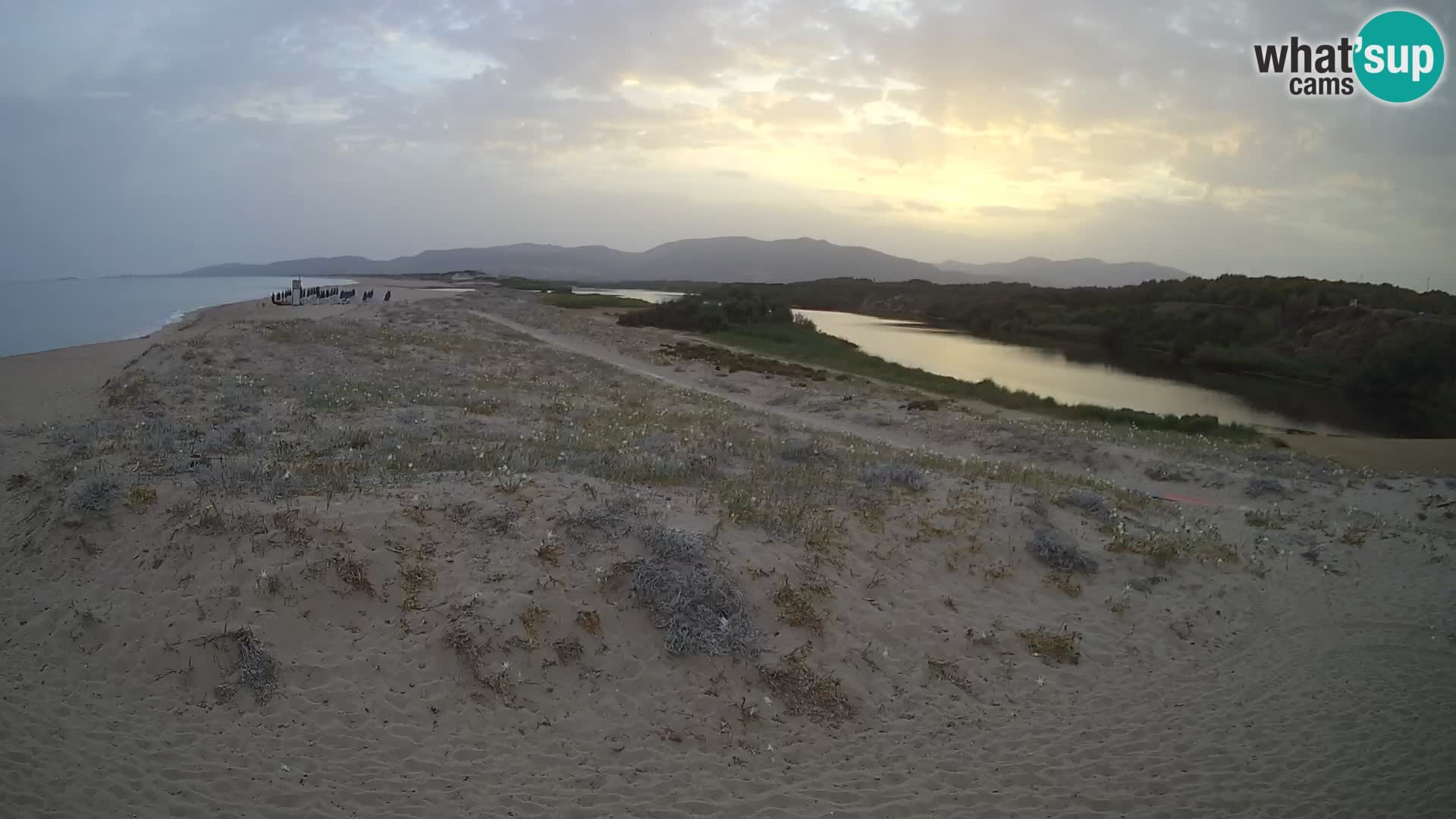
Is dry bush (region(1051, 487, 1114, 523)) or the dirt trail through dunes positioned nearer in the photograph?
dry bush (region(1051, 487, 1114, 523))

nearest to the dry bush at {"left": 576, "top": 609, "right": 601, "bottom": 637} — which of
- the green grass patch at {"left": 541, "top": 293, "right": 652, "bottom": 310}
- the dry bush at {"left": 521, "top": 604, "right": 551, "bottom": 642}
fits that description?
the dry bush at {"left": 521, "top": 604, "right": 551, "bottom": 642}

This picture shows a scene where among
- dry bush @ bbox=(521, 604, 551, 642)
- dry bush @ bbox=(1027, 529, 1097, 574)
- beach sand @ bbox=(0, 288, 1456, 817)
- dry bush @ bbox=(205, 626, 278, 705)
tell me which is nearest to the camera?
beach sand @ bbox=(0, 288, 1456, 817)

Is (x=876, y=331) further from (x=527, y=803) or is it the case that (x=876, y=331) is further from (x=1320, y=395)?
(x=527, y=803)

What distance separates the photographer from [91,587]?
6352 mm

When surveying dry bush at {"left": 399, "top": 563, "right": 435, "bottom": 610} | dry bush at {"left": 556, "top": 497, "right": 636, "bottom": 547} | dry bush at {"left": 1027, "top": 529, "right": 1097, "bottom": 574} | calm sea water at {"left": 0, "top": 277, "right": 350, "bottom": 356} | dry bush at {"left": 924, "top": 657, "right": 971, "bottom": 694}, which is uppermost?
calm sea water at {"left": 0, "top": 277, "right": 350, "bottom": 356}

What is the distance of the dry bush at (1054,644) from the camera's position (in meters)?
7.11

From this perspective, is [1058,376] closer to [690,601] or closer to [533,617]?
[690,601]

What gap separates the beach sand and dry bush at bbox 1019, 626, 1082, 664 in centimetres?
4

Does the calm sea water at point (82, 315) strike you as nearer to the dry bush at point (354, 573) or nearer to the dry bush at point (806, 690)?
the dry bush at point (354, 573)

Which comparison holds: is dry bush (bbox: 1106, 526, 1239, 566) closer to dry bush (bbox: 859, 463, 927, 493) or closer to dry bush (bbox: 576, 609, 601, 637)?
dry bush (bbox: 859, 463, 927, 493)

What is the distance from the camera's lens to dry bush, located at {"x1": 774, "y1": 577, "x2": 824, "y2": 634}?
22.5 feet

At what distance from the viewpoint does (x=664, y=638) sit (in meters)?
6.45

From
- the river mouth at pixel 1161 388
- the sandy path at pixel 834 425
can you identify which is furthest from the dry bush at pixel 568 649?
the river mouth at pixel 1161 388

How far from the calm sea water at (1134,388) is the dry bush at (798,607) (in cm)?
2578
